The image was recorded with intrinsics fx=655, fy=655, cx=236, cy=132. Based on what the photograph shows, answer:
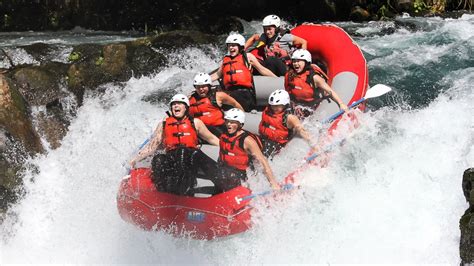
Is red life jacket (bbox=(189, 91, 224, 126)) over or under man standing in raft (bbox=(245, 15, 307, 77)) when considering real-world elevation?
over

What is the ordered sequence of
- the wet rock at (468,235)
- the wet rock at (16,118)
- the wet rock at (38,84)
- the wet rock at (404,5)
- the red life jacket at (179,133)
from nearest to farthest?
the wet rock at (468,235) → the red life jacket at (179,133) → the wet rock at (16,118) → the wet rock at (38,84) → the wet rock at (404,5)

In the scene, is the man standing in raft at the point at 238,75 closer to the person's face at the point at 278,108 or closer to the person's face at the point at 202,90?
the person's face at the point at 202,90

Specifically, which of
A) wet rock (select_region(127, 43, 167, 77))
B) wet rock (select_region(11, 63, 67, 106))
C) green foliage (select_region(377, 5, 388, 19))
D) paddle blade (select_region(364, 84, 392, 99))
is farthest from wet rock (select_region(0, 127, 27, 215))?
green foliage (select_region(377, 5, 388, 19))

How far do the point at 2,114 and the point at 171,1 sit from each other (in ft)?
19.8

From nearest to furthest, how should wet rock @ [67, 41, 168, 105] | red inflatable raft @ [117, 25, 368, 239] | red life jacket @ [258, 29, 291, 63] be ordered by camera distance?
red inflatable raft @ [117, 25, 368, 239] < red life jacket @ [258, 29, 291, 63] < wet rock @ [67, 41, 168, 105]

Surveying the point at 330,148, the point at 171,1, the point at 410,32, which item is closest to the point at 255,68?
the point at 330,148

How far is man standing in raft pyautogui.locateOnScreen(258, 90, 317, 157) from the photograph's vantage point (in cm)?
615

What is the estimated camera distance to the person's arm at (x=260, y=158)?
573cm

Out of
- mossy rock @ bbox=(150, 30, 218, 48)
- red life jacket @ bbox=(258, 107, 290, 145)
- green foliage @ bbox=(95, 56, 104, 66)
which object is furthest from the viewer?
mossy rock @ bbox=(150, 30, 218, 48)

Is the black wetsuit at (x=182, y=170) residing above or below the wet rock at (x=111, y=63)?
above

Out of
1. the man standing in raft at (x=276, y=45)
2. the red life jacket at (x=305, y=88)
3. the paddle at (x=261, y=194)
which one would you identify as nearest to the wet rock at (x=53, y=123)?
the man standing in raft at (x=276, y=45)

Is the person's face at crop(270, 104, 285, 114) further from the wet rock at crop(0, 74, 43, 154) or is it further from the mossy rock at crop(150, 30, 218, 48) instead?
the mossy rock at crop(150, 30, 218, 48)

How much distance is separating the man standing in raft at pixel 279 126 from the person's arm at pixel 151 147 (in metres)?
0.99

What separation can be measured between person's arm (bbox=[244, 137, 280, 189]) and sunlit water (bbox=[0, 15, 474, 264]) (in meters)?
0.09
